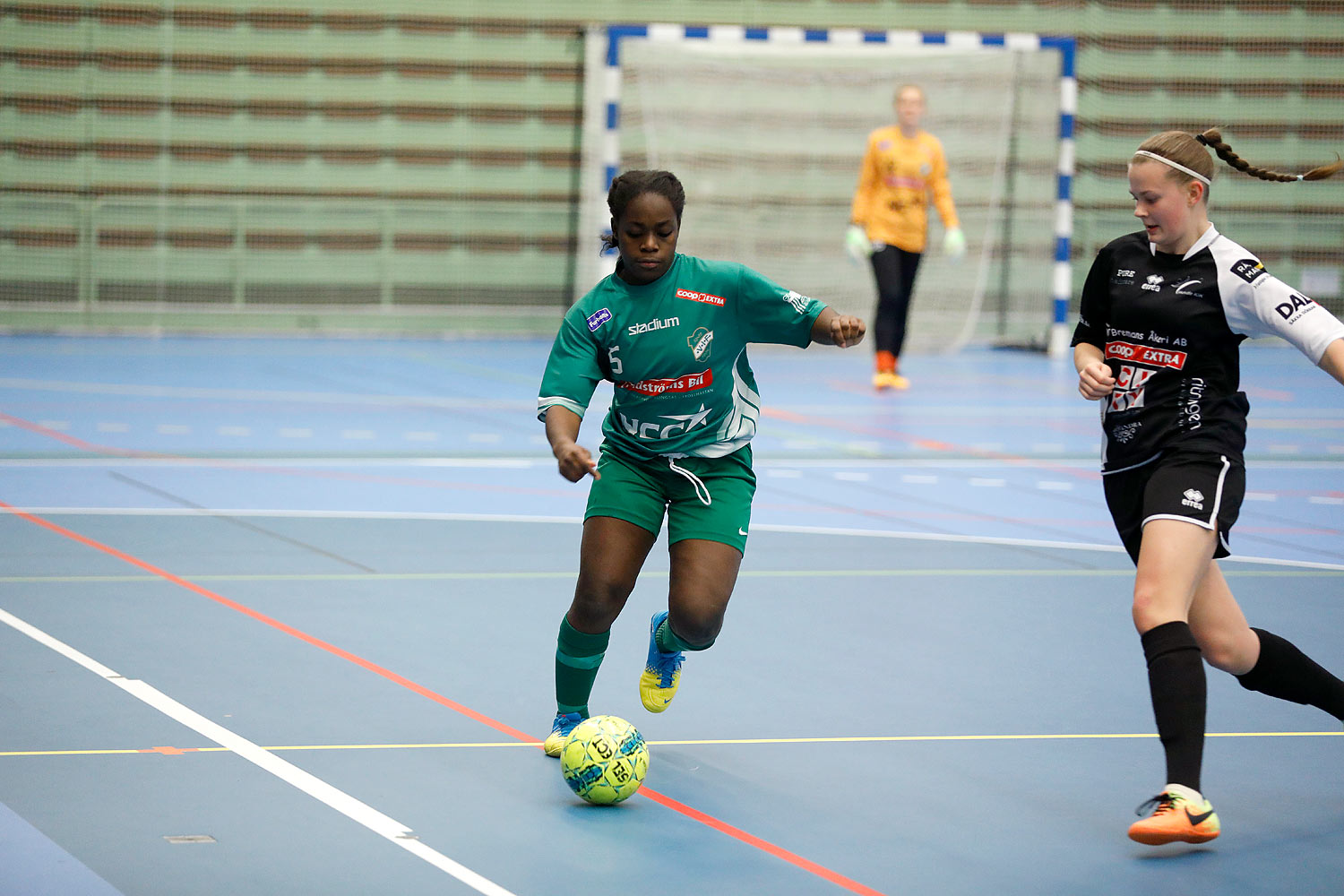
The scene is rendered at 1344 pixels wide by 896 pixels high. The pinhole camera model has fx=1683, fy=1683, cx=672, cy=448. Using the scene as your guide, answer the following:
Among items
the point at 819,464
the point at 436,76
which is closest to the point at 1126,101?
the point at 436,76

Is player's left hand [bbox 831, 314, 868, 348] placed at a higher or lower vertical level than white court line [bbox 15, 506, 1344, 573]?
higher

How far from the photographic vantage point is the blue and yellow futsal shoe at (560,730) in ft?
14.6

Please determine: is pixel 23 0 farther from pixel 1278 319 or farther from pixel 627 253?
pixel 1278 319

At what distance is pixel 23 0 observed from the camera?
53.2ft

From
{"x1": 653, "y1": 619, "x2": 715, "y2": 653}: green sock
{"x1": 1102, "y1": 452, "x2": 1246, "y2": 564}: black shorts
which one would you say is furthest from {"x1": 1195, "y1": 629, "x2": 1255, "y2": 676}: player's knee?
{"x1": 653, "y1": 619, "x2": 715, "y2": 653}: green sock

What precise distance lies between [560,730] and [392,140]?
13678mm

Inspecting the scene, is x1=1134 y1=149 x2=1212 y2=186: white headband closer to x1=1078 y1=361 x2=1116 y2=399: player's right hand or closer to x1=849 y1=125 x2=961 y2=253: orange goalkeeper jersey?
x1=1078 y1=361 x2=1116 y2=399: player's right hand

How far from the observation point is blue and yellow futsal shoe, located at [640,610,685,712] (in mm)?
4676

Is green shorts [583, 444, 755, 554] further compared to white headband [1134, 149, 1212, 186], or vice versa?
green shorts [583, 444, 755, 554]

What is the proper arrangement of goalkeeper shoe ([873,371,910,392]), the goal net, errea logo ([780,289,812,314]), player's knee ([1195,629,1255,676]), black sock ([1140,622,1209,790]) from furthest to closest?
1. the goal net
2. goalkeeper shoe ([873,371,910,392])
3. errea logo ([780,289,812,314])
4. player's knee ([1195,629,1255,676])
5. black sock ([1140,622,1209,790])

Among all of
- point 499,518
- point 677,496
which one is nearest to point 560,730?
point 677,496

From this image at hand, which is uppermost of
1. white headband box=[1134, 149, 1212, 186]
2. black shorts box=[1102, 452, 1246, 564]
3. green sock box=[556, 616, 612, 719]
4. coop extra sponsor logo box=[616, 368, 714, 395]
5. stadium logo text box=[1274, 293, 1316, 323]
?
white headband box=[1134, 149, 1212, 186]

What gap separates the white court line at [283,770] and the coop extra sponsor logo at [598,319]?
1345 mm

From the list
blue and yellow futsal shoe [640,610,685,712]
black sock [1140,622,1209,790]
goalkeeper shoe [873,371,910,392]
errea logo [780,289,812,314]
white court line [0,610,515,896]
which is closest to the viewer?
white court line [0,610,515,896]
